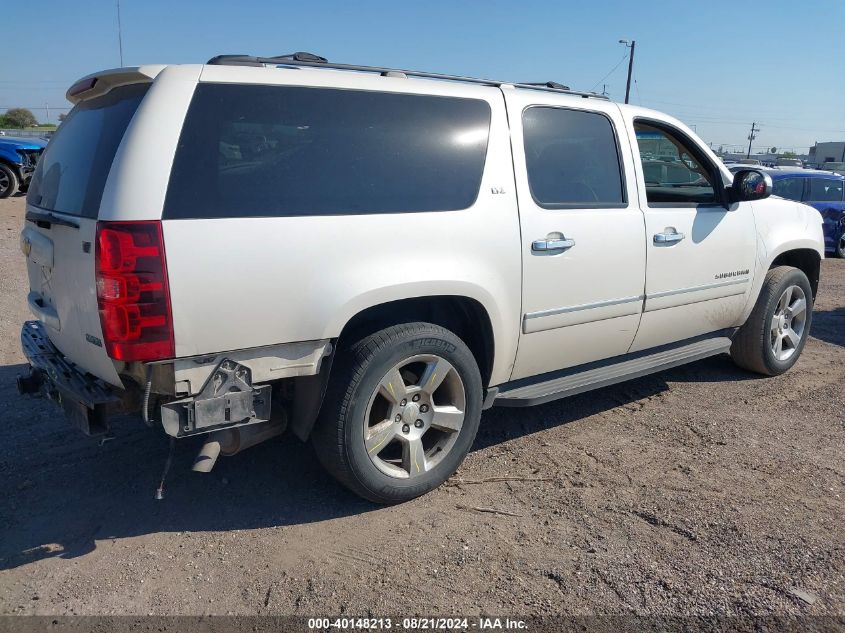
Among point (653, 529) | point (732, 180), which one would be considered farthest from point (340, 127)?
point (732, 180)

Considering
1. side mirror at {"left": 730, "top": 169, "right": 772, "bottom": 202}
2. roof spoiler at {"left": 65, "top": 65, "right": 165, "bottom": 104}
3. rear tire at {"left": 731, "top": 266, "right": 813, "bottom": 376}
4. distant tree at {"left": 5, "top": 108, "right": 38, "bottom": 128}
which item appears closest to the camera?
roof spoiler at {"left": 65, "top": 65, "right": 165, "bottom": 104}

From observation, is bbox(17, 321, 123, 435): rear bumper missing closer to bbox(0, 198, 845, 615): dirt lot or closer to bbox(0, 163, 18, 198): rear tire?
bbox(0, 198, 845, 615): dirt lot

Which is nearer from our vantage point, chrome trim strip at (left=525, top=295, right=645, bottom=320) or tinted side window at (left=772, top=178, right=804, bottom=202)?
chrome trim strip at (left=525, top=295, right=645, bottom=320)

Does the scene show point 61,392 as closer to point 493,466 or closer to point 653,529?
point 493,466

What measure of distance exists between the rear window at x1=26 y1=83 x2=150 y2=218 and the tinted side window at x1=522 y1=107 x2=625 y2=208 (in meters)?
2.05

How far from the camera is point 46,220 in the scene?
3.31 meters

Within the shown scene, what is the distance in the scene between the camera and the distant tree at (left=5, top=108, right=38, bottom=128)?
5216cm

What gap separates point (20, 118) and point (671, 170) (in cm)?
5864

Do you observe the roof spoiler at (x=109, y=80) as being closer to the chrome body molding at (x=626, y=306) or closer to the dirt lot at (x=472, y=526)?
the dirt lot at (x=472, y=526)

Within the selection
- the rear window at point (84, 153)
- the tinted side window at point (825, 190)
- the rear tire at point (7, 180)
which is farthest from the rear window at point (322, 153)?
the rear tire at point (7, 180)

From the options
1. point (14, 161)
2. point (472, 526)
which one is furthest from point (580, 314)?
point (14, 161)

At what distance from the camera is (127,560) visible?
3205 millimetres

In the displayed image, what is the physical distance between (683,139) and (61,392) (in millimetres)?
4225

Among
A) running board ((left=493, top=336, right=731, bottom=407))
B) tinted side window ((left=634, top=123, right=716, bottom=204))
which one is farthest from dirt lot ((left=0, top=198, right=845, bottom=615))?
tinted side window ((left=634, top=123, right=716, bottom=204))
